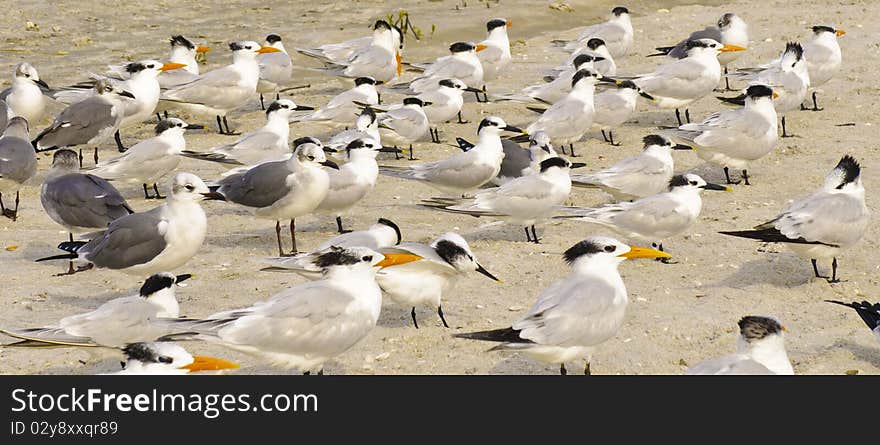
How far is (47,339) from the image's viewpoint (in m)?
6.56

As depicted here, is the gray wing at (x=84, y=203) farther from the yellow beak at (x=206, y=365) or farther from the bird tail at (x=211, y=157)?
the yellow beak at (x=206, y=365)

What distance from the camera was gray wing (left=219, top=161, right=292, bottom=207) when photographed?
29.9 ft

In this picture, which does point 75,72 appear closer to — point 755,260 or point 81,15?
point 81,15

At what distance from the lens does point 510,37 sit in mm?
17828

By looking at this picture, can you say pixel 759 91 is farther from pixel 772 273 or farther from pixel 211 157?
pixel 211 157

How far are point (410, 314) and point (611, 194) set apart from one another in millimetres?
2887

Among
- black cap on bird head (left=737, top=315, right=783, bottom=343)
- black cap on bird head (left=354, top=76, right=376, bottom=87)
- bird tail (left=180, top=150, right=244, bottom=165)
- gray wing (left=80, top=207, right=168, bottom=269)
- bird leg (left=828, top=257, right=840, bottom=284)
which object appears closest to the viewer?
black cap on bird head (left=737, top=315, right=783, bottom=343)

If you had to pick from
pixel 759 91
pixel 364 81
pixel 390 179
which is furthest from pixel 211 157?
pixel 759 91

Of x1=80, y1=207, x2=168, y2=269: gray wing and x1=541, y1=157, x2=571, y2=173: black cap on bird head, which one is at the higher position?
x1=80, y1=207, x2=168, y2=269: gray wing

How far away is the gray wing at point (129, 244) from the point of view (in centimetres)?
798

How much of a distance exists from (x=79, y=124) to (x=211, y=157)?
1.71m

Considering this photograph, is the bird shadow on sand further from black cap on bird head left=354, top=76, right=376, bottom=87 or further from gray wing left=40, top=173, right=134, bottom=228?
black cap on bird head left=354, top=76, right=376, bottom=87

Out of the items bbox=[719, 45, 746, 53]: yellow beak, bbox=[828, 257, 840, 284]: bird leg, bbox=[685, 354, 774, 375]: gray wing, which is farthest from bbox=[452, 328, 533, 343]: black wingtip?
bbox=[719, 45, 746, 53]: yellow beak

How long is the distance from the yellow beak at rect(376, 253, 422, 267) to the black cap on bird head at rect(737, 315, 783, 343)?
6.81 ft
